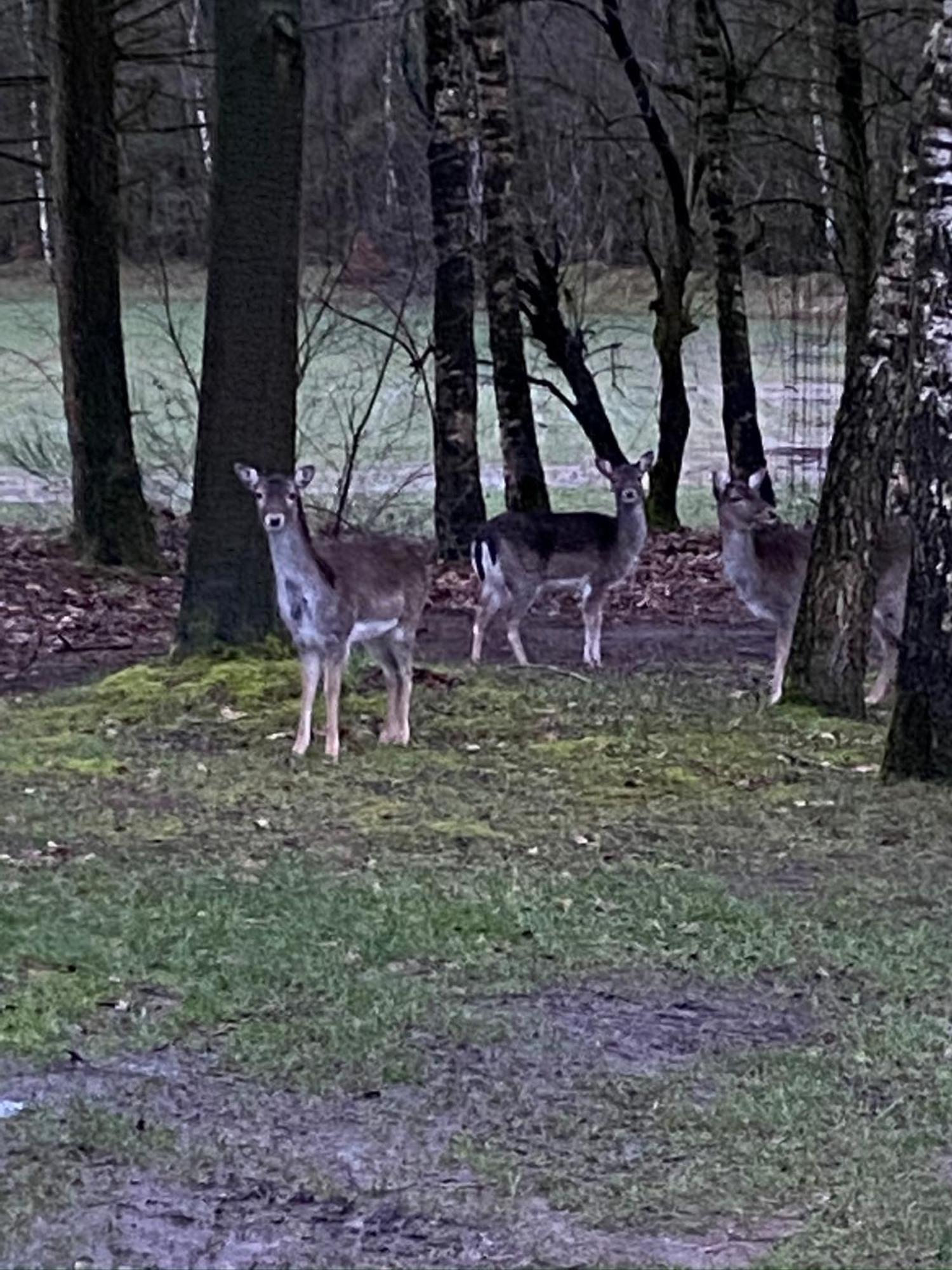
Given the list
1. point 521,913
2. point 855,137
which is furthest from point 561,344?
point 521,913

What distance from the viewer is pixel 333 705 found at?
1118cm

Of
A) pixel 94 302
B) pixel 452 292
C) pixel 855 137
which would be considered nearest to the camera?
pixel 94 302

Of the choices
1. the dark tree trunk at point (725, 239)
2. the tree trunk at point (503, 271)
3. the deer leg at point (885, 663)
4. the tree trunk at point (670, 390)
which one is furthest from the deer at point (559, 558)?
the tree trunk at point (670, 390)

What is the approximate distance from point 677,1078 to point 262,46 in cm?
759

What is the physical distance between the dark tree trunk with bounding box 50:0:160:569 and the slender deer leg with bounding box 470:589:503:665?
14.2 ft

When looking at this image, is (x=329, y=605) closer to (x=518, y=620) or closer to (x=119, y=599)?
(x=518, y=620)

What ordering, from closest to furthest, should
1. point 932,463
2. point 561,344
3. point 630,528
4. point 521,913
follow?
point 521,913
point 932,463
point 630,528
point 561,344

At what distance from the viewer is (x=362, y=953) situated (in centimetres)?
773

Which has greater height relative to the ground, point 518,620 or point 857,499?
point 857,499

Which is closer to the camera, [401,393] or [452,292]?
[452,292]

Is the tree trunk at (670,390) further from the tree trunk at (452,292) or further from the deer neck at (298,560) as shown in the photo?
the deer neck at (298,560)

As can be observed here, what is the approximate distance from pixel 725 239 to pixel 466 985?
17277 millimetres

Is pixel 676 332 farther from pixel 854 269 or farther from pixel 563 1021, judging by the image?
pixel 563 1021

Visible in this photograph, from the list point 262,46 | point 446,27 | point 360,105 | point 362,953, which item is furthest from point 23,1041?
point 360,105
